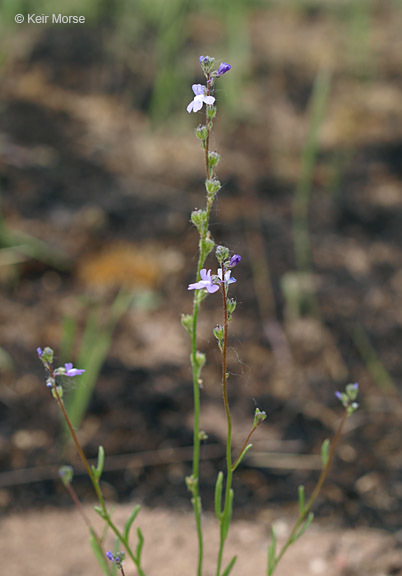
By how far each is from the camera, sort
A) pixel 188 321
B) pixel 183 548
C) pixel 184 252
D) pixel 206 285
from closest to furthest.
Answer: pixel 206 285, pixel 188 321, pixel 183 548, pixel 184 252

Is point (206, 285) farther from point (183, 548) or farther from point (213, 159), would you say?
point (183, 548)

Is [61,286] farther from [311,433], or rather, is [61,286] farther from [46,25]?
[46,25]

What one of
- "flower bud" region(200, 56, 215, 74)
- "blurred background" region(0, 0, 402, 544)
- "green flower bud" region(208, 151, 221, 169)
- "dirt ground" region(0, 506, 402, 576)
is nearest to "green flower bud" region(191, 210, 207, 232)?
"green flower bud" region(208, 151, 221, 169)

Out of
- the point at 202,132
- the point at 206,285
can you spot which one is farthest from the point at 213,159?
the point at 206,285

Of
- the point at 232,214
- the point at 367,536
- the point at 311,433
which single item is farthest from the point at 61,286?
the point at 367,536

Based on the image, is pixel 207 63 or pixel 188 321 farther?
pixel 188 321

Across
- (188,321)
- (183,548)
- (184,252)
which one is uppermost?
(184,252)

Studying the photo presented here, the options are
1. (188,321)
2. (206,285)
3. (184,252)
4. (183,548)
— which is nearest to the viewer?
(206,285)

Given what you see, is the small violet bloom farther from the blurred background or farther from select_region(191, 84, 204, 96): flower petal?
the blurred background
